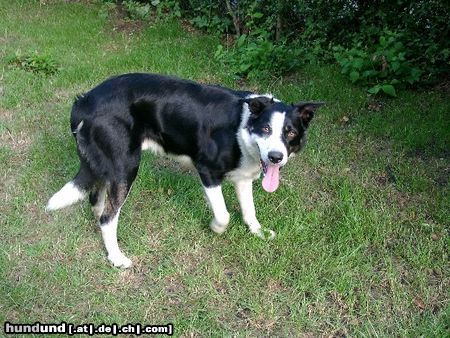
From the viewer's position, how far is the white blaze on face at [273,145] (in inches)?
127

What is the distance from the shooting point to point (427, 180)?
4566mm

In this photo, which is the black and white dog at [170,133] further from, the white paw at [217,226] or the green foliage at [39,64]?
the green foliage at [39,64]

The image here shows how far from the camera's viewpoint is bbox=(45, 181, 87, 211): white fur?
3.55m

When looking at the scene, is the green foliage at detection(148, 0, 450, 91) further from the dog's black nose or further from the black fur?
the dog's black nose

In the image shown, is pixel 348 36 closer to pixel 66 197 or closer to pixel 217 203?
pixel 217 203

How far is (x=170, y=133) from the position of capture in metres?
3.75

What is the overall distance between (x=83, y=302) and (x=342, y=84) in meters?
4.29

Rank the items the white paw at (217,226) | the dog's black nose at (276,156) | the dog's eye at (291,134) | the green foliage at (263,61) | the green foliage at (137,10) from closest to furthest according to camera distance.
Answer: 1. the dog's black nose at (276,156)
2. the dog's eye at (291,134)
3. the white paw at (217,226)
4. the green foliage at (263,61)
5. the green foliage at (137,10)

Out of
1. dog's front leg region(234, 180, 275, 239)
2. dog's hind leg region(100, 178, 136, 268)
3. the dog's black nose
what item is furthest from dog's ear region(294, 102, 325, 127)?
dog's hind leg region(100, 178, 136, 268)

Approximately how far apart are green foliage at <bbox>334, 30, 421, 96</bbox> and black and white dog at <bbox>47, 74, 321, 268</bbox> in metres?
2.91

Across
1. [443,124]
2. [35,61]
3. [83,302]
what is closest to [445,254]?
[443,124]

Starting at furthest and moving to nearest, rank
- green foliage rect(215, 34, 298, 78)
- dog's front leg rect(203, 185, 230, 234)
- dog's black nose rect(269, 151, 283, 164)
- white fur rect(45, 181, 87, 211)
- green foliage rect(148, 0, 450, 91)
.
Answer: green foliage rect(215, 34, 298, 78) < green foliage rect(148, 0, 450, 91) < dog's front leg rect(203, 185, 230, 234) < white fur rect(45, 181, 87, 211) < dog's black nose rect(269, 151, 283, 164)

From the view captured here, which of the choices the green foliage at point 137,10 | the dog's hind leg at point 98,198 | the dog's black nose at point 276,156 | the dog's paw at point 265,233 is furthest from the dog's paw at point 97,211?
the green foliage at point 137,10

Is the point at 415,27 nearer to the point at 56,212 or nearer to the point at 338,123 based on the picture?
the point at 338,123
